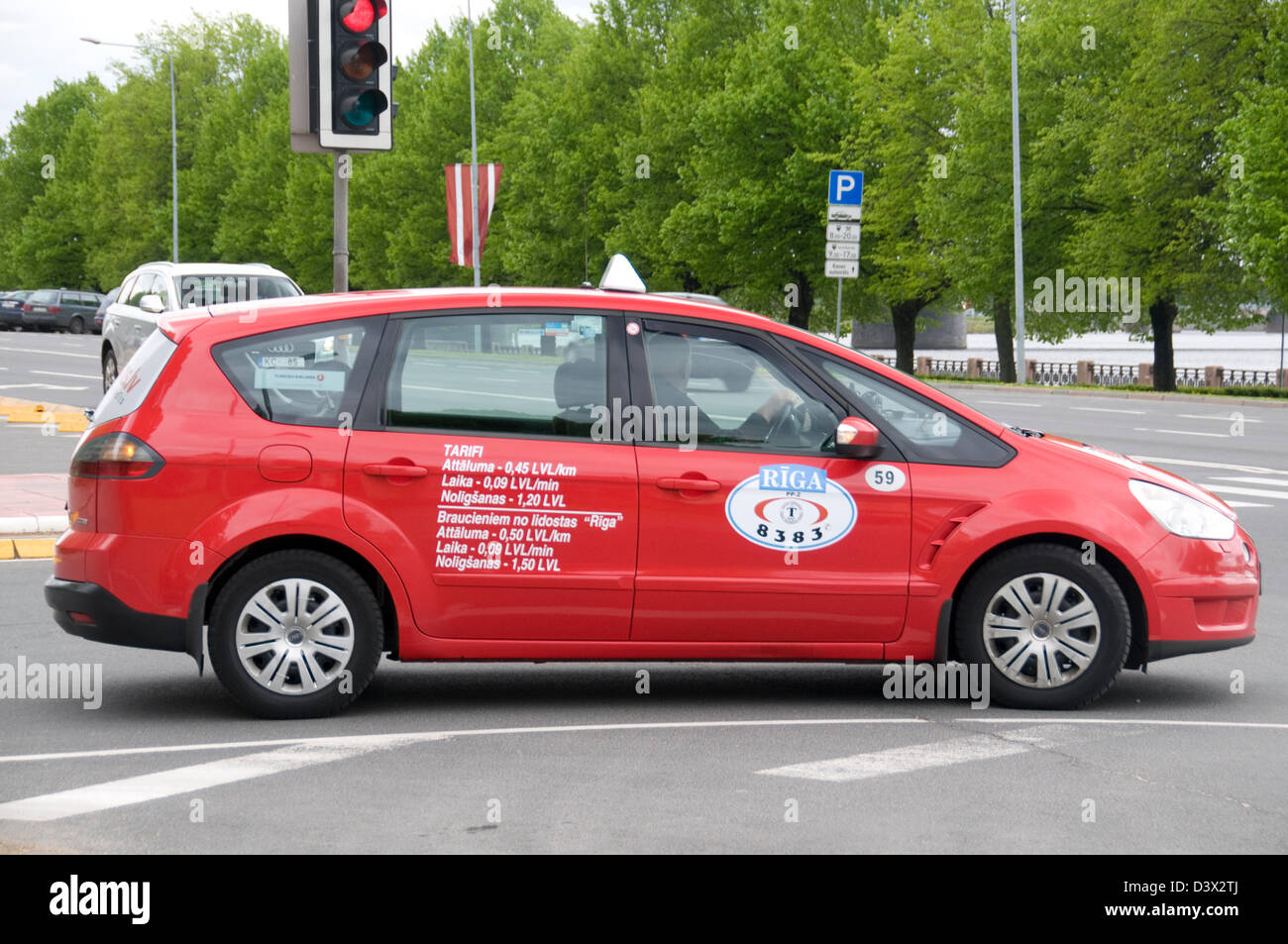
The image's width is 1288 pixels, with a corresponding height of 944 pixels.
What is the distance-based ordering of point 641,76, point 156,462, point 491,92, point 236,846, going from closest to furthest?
point 236,846
point 156,462
point 641,76
point 491,92

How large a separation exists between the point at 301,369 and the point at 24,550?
5.42m

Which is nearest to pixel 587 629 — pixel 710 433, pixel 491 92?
pixel 710 433

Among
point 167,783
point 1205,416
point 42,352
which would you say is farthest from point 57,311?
point 167,783

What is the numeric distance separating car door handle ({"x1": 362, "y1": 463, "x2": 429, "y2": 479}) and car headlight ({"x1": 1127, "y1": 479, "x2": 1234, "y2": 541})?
2828 mm

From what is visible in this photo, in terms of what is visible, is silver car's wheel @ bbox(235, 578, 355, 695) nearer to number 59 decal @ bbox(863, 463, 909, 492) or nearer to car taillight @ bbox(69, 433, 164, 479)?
car taillight @ bbox(69, 433, 164, 479)

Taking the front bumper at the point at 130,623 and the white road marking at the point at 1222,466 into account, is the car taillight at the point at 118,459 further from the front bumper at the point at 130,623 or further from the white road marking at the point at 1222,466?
the white road marking at the point at 1222,466

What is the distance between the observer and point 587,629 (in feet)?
22.2

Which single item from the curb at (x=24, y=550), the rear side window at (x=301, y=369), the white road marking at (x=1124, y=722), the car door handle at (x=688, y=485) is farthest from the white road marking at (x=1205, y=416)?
the rear side window at (x=301, y=369)

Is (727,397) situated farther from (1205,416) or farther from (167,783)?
(1205,416)

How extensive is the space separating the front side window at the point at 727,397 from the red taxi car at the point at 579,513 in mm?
11

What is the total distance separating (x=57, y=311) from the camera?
66.7 meters

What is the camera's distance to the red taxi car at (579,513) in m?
6.63
